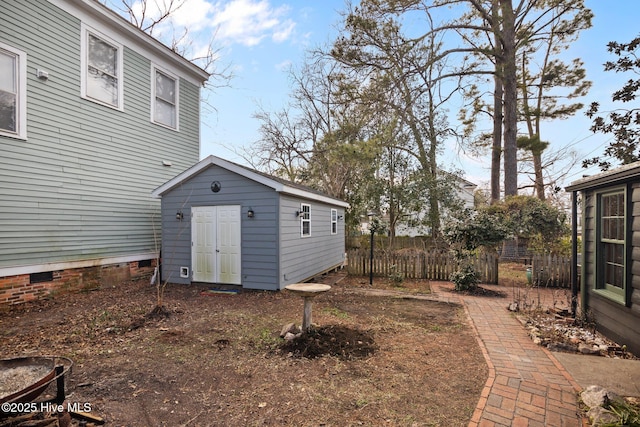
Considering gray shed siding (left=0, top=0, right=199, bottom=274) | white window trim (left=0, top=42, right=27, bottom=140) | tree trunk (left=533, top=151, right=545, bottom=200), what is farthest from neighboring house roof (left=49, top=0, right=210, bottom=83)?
tree trunk (left=533, top=151, right=545, bottom=200)

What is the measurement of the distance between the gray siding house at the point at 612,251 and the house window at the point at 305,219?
6.05 meters

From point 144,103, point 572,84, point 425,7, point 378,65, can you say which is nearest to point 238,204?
point 144,103

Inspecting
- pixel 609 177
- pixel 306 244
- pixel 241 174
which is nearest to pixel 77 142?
pixel 241 174

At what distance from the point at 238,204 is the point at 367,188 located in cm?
968

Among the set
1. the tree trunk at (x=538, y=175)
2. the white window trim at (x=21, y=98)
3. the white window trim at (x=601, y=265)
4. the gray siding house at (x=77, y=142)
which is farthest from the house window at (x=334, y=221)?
the tree trunk at (x=538, y=175)

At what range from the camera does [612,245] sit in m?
4.61

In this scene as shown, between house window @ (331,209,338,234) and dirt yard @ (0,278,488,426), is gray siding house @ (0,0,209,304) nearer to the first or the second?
dirt yard @ (0,278,488,426)

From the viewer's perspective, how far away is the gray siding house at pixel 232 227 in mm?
7816

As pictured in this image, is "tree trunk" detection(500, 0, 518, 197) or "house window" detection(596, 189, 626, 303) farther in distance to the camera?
"tree trunk" detection(500, 0, 518, 197)

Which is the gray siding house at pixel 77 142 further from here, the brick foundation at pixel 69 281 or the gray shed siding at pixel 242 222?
the gray shed siding at pixel 242 222

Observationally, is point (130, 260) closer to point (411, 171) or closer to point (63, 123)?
point (63, 123)

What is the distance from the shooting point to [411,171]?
54.5 feet

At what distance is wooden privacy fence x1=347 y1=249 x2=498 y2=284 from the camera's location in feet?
Result: 30.5

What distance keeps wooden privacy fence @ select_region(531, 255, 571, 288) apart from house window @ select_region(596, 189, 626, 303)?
4451 mm
